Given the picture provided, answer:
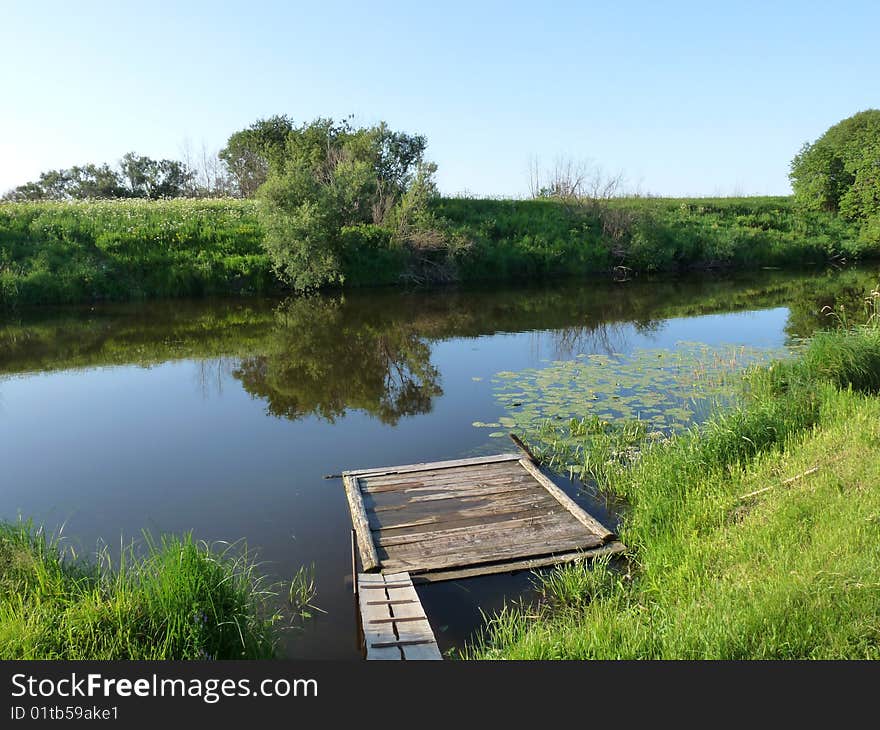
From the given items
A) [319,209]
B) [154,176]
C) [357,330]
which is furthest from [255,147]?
[357,330]

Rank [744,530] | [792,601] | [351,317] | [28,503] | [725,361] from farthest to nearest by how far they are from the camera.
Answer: [351,317] < [725,361] < [28,503] < [744,530] < [792,601]

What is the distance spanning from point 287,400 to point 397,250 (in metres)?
16.5

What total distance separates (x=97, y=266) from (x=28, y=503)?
731 inches

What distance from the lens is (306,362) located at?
1460 cm

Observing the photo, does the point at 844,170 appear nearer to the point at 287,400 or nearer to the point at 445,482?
the point at 287,400

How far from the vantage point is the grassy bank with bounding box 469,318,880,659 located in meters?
3.76

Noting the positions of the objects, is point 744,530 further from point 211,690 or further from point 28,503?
point 28,503

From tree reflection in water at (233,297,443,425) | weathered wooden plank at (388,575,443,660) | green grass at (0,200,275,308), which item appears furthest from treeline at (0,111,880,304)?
weathered wooden plank at (388,575,443,660)

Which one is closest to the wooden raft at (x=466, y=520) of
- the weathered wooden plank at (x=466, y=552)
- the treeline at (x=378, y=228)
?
the weathered wooden plank at (x=466, y=552)

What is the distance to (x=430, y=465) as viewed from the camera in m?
8.21

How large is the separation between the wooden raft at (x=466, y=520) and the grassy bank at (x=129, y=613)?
1.60 metres

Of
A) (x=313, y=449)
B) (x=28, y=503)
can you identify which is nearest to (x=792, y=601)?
(x=313, y=449)

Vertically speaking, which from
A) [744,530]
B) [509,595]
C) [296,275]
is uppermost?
[296,275]

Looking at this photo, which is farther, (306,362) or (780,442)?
(306,362)
